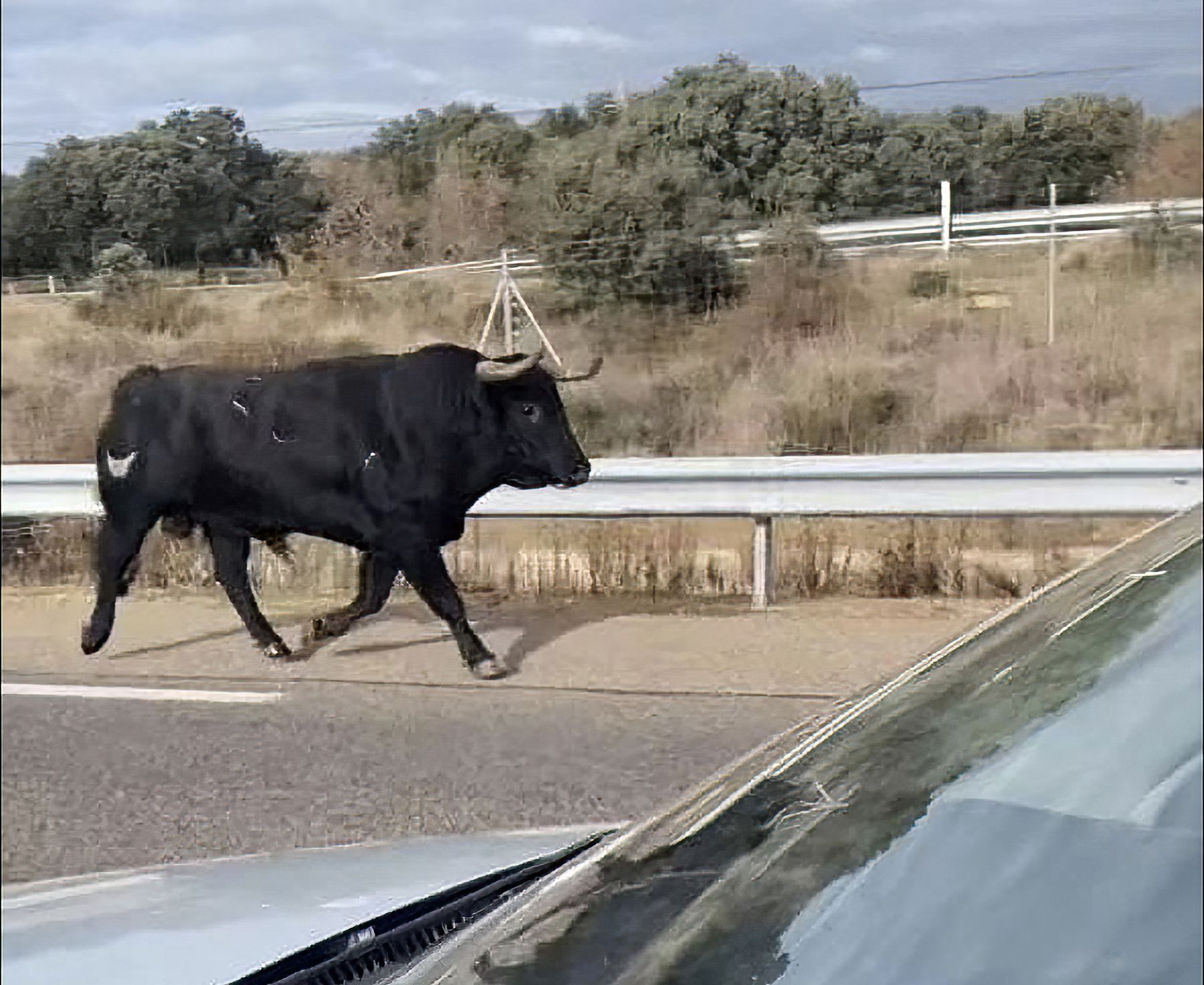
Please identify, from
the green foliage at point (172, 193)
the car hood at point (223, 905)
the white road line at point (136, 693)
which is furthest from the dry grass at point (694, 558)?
the car hood at point (223, 905)

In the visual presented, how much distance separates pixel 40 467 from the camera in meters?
4.44

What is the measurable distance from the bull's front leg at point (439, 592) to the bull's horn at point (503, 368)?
0.40 meters

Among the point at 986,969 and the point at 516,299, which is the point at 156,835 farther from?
the point at 986,969

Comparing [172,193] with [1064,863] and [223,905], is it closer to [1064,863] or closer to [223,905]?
[223,905]

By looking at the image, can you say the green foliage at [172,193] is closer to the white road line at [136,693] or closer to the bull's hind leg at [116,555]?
the bull's hind leg at [116,555]

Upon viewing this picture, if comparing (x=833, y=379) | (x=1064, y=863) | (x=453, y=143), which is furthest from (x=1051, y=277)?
(x=1064, y=863)

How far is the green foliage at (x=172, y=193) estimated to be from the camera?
12.2 feet

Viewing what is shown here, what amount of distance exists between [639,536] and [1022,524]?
33.2 inches

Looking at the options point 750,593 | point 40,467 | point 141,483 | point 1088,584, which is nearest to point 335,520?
point 141,483

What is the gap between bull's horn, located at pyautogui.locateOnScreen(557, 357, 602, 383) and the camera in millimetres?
3425

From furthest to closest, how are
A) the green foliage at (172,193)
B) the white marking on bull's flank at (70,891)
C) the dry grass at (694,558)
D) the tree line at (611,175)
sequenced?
the green foliage at (172,193) < the dry grass at (694,558) < the tree line at (611,175) < the white marking on bull's flank at (70,891)

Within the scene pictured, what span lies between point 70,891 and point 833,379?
1.84 metres

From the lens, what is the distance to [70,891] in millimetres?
2451

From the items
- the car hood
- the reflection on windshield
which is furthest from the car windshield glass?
the car hood
